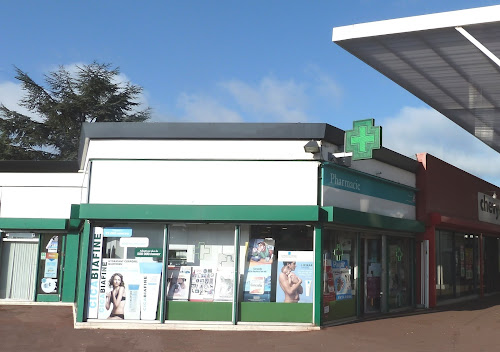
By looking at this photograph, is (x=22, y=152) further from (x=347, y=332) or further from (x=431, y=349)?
(x=431, y=349)

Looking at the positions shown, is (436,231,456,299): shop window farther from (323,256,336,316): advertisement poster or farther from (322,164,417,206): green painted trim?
(323,256,336,316): advertisement poster

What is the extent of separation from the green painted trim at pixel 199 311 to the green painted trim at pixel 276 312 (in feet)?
1.18

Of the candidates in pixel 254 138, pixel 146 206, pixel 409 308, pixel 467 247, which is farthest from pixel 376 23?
pixel 467 247

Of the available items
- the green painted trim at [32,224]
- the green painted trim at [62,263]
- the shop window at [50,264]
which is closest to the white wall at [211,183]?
the green painted trim at [32,224]

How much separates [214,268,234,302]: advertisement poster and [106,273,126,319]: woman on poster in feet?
6.49

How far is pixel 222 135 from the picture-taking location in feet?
38.1

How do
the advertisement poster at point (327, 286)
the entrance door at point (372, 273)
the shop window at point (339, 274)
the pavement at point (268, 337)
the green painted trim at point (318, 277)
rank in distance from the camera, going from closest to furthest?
1. the pavement at point (268, 337)
2. the green painted trim at point (318, 277)
3. the advertisement poster at point (327, 286)
4. the shop window at point (339, 274)
5. the entrance door at point (372, 273)

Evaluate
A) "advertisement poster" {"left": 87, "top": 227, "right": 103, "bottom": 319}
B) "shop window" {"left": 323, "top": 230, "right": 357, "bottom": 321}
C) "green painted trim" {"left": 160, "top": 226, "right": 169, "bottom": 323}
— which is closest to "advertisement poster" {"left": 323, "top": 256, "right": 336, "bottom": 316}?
"shop window" {"left": 323, "top": 230, "right": 357, "bottom": 321}

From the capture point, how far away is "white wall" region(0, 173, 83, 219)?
16812 millimetres

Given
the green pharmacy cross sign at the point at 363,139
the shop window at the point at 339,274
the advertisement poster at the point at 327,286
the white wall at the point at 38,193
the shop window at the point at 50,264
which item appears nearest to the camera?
the green pharmacy cross sign at the point at 363,139

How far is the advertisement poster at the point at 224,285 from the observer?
37.3ft

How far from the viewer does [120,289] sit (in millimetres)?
11344

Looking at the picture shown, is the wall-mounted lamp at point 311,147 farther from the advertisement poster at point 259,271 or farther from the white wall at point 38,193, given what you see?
the white wall at point 38,193

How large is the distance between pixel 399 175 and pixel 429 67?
3161mm
